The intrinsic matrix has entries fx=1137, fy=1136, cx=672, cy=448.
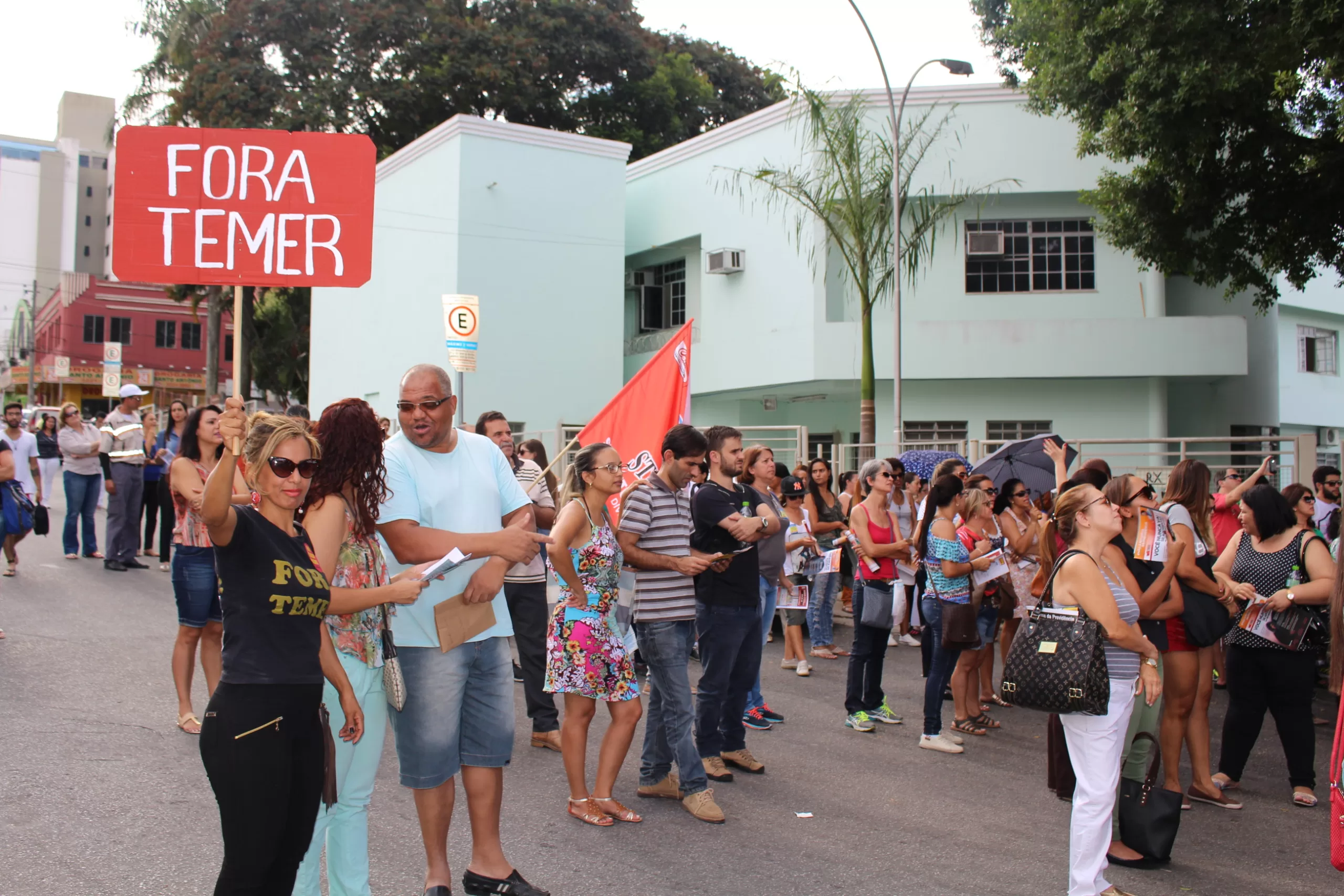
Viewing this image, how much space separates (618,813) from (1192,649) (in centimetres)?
327

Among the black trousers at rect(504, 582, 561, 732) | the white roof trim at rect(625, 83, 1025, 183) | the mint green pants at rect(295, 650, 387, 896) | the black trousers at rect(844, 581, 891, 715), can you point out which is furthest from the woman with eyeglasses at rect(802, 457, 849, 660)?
the white roof trim at rect(625, 83, 1025, 183)

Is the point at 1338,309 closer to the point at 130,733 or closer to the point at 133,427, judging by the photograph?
the point at 133,427

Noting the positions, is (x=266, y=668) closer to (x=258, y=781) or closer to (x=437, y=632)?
(x=258, y=781)

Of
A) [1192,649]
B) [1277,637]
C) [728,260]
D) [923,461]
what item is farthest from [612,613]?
[728,260]

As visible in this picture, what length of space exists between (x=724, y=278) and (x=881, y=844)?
66.3 feet

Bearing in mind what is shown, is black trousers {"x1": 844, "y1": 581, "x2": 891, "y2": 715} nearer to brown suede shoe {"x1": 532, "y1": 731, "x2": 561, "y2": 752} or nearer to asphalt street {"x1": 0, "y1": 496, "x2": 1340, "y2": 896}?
asphalt street {"x1": 0, "y1": 496, "x2": 1340, "y2": 896}

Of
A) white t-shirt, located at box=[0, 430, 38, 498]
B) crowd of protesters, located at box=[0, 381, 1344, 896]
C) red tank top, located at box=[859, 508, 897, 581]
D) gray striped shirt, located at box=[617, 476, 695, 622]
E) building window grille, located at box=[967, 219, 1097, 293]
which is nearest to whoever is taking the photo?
crowd of protesters, located at box=[0, 381, 1344, 896]

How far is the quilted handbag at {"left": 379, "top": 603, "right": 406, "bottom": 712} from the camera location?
4160mm

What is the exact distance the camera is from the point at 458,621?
432cm

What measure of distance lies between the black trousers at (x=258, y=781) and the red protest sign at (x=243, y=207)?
2979 mm

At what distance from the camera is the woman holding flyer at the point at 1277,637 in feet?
21.5

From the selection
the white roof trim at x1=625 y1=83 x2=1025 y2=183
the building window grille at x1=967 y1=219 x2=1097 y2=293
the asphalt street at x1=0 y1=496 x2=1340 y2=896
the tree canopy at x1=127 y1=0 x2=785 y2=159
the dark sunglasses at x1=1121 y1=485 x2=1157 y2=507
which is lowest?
the asphalt street at x1=0 y1=496 x2=1340 y2=896

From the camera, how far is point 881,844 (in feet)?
18.2

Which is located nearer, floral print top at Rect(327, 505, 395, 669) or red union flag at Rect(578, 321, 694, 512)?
floral print top at Rect(327, 505, 395, 669)
